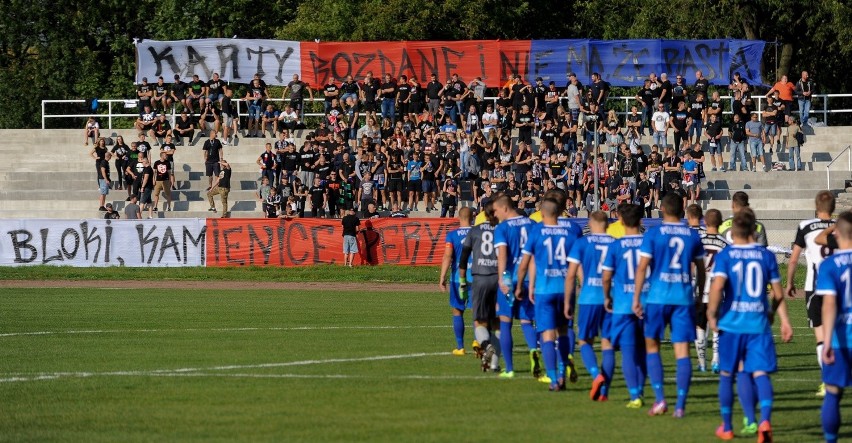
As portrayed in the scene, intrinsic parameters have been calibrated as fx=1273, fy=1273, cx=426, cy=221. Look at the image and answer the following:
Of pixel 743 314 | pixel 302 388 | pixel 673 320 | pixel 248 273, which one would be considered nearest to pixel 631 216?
pixel 673 320

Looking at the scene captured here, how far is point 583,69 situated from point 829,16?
13.7 metres

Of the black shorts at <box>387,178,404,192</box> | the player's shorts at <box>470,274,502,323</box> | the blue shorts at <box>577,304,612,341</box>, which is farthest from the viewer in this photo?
the black shorts at <box>387,178,404,192</box>

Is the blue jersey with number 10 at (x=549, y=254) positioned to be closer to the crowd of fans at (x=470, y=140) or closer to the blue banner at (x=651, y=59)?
the crowd of fans at (x=470, y=140)

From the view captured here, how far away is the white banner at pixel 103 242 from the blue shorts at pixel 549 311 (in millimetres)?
23778

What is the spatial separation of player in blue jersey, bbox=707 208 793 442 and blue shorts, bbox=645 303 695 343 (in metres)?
1.03

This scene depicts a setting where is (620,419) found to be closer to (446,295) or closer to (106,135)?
(446,295)

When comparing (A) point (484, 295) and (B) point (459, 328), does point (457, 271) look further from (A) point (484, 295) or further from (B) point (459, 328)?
(A) point (484, 295)

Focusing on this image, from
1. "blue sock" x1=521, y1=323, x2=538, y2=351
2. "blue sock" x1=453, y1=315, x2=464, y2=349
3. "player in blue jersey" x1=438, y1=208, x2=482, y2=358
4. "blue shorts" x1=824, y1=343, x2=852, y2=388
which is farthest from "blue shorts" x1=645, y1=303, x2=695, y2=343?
"blue sock" x1=453, y1=315, x2=464, y2=349

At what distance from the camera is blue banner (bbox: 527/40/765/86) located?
44531 mm

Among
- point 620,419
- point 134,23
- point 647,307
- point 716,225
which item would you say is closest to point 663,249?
point 647,307

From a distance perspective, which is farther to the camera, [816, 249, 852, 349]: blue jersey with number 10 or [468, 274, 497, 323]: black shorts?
[468, 274, 497, 323]: black shorts

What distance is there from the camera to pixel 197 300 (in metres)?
28.6

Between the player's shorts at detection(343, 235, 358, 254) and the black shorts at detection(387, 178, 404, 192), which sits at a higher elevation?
the black shorts at detection(387, 178, 404, 192)

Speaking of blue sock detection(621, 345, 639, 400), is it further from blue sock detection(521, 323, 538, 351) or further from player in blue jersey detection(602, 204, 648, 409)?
blue sock detection(521, 323, 538, 351)
